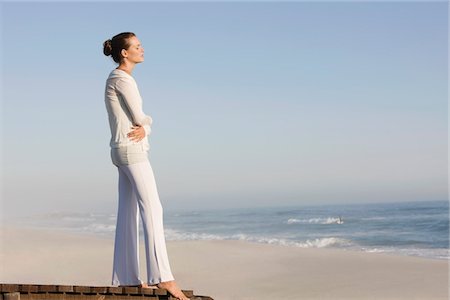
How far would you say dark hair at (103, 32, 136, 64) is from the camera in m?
5.62

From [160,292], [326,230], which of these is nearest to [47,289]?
[160,292]

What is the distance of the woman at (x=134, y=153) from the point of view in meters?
5.46

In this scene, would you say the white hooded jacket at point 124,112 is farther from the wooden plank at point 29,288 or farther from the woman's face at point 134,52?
the wooden plank at point 29,288

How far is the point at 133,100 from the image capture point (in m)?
5.50

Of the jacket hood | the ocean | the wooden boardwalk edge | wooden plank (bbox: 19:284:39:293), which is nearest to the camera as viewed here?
the wooden boardwalk edge

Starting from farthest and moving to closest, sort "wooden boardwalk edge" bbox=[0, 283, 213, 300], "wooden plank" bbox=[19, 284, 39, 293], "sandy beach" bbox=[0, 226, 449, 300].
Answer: "sandy beach" bbox=[0, 226, 449, 300] < "wooden plank" bbox=[19, 284, 39, 293] < "wooden boardwalk edge" bbox=[0, 283, 213, 300]

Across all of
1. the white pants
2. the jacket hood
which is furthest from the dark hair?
the white pants

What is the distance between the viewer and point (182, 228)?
35625 mm

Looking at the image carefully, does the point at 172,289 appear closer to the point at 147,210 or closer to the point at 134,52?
the point at 147,210

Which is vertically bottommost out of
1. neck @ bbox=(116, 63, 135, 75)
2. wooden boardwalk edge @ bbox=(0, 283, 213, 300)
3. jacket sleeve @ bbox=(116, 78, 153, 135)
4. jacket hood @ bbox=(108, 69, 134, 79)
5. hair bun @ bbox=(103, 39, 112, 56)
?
wooden boardwalk edge @ bbox=(0, 283, 213, 300)

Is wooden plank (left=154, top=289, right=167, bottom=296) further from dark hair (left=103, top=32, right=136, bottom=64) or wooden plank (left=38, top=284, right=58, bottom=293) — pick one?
dark hair (left=103, top=32, right=136, bottom=64)

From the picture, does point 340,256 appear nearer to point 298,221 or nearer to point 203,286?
point 203,286

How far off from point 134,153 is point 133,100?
15.0 inches

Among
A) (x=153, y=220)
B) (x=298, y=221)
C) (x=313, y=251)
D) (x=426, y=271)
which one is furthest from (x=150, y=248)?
(x=298, y=221)
